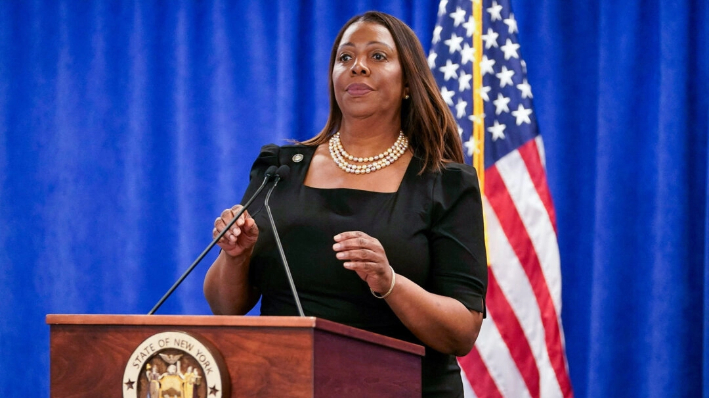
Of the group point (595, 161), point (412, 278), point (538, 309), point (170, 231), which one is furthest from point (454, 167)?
point (170, 231)

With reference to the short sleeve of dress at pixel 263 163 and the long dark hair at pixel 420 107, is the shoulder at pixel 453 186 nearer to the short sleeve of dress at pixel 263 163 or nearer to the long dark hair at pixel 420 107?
the long dark hair at pixel 420 107

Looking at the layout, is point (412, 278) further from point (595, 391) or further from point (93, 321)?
point (595, 391)

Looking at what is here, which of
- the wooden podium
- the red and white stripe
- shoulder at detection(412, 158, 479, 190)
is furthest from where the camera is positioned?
the red and white stripe

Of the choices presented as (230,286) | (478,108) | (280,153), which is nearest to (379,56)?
(280,153)

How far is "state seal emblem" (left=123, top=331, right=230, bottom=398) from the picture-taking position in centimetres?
126

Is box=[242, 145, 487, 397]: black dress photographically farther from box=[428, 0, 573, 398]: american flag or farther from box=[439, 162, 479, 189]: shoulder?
box=[428, 0, 573, 398]: american flag

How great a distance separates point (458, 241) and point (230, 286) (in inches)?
20.6

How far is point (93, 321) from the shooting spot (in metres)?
1.38

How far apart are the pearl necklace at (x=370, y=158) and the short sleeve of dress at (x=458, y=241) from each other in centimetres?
14

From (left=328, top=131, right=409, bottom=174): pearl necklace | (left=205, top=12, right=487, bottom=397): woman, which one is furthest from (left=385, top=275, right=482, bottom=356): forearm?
(left=328, top=131, right=409, bottom=174): pearl necklace

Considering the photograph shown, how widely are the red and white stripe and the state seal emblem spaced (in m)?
2.06

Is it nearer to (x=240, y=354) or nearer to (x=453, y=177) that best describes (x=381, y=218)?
(x=453, y=177)

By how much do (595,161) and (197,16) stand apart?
1.97m

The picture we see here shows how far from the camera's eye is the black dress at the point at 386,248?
1797 mm
